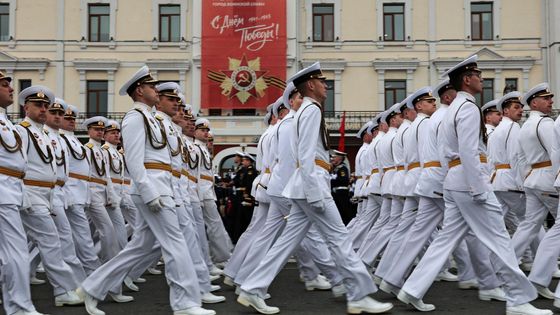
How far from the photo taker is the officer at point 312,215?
6586 mm

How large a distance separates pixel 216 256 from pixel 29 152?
3992 mm

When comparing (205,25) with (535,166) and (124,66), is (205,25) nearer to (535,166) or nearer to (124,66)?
(124,66)

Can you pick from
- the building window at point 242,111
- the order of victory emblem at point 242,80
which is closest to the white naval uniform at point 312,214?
the order of victory emblem at point 242,80

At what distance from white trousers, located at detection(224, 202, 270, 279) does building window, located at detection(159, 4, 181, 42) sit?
1065 inches

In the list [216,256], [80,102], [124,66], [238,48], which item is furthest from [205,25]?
[216,256]

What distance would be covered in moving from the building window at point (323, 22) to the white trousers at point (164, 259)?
2903 cm

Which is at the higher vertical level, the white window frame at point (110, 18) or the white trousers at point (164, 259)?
the white window frame at point (110, 18)

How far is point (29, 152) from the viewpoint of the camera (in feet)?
24.5

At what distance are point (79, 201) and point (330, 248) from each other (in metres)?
3.61

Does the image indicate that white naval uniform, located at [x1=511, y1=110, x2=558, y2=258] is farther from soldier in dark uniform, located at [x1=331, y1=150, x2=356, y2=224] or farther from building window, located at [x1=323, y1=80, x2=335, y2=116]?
building window, located at [x1=323, y1=80, x2=335, y2=116]

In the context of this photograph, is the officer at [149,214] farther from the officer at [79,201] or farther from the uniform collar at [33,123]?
the officer at [79,201]

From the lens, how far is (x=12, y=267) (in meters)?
6.25

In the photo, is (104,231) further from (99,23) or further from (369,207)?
(99,23)

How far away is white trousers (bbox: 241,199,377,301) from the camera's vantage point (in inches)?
259
